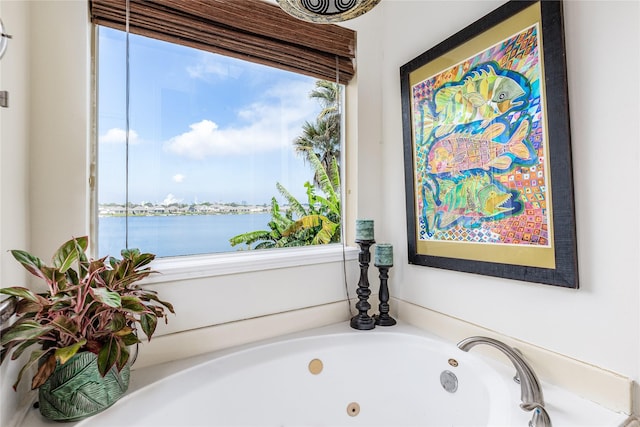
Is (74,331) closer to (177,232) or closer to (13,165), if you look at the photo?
(13,165)

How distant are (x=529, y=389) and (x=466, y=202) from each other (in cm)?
70

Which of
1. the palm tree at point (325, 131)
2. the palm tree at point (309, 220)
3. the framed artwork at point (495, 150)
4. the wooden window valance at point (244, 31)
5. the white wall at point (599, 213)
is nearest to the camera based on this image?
the white wall at point (599, 213)

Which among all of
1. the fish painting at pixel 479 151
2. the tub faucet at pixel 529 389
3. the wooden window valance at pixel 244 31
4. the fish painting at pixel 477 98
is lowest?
the tub faucet at pixel 529 389

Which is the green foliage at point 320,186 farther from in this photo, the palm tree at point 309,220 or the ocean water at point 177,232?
the ocean water at point 177,232

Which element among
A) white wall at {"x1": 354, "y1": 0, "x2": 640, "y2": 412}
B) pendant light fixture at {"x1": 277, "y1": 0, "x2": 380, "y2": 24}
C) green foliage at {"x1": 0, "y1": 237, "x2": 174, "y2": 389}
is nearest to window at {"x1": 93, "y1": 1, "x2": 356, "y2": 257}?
green foliage at {"x1": 0, "y1": 237, "x2": 174, "y2": 389}

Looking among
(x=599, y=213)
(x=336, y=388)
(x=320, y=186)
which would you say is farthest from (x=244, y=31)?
(x=336, y=388)

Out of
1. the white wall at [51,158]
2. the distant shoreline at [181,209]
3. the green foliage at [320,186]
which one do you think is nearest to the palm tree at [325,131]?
the green foliage at [320,186]

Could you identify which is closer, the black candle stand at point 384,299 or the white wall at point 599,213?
the white wall at point 599,213

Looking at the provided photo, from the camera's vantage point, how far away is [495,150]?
4.09 feet

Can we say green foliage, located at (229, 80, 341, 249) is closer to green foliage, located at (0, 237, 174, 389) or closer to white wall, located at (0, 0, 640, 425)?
white wall, located at (0, 0, 640, 425)

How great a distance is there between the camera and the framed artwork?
1.06m

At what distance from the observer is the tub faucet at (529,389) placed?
2.95 ft

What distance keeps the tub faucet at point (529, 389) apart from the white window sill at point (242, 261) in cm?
79

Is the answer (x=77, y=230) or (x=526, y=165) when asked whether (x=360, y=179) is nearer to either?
(x=526, y=165)
